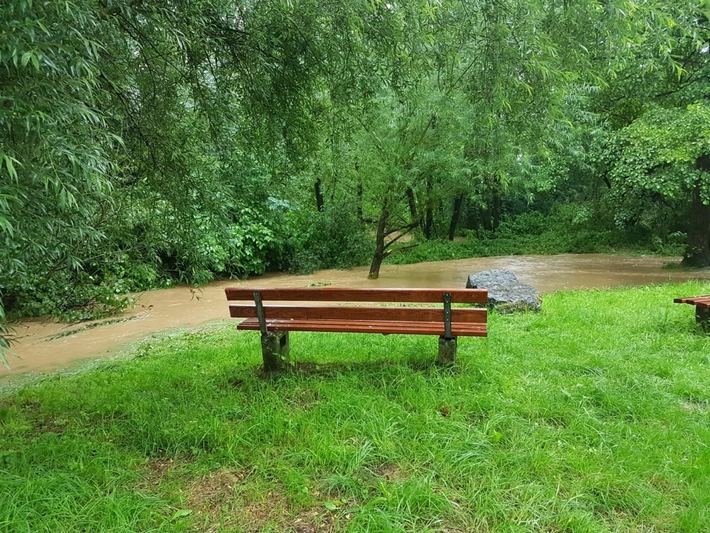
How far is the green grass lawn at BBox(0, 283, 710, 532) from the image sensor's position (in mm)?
2111

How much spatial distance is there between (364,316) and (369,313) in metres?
0.05

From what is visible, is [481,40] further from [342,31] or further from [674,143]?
[674,143]

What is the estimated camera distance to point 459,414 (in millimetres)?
2994

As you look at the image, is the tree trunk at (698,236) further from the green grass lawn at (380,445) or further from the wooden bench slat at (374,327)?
the wooden bench slat at (374,327)

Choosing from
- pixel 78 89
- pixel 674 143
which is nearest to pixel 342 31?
pixel 78 89

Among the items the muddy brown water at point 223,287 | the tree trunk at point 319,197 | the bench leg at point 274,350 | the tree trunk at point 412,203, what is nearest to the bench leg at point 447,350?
the bench leg at point 274,350

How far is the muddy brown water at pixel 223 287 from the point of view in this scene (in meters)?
7.13

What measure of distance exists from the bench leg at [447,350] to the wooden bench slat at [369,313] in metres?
0.18

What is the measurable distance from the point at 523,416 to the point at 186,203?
331 centimetres

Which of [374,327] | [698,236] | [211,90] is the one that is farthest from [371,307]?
[698,236]

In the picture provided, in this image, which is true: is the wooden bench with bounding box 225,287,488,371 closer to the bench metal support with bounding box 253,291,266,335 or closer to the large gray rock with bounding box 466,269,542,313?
the bench metal support with bounding box 253,291,266,335

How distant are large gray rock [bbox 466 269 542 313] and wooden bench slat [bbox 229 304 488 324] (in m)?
3.51

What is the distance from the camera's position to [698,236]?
12.5 metres

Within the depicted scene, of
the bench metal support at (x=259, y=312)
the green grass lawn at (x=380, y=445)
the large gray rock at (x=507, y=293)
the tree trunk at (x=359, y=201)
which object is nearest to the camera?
the green grass lawn at (x=380, y=445)
